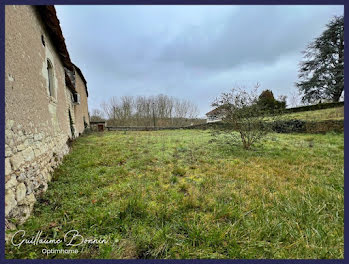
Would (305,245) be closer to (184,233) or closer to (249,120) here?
(184,233)

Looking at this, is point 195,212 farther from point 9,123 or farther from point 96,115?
point 96,115

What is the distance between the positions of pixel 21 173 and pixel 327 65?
81.0ft

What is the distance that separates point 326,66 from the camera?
16109mm

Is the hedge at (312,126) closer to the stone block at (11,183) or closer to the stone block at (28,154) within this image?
the stone block at (28,154)

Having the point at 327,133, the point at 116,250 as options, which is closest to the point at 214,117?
the point at 116,250

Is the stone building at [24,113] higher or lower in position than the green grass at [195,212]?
higher

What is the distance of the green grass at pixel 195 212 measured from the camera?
62.8 inches

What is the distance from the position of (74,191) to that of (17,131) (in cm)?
129

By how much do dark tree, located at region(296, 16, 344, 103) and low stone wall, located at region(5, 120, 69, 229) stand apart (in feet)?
75.8

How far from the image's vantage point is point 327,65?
16141 mm

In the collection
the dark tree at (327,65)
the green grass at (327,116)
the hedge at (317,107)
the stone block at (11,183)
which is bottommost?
the stone block at (11,183)

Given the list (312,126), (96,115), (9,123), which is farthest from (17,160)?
(96,115)

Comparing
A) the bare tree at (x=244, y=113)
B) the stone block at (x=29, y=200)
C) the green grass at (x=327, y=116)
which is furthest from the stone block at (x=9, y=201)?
the green grass at (x=327, y=116)

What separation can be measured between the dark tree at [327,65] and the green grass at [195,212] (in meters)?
17.9
